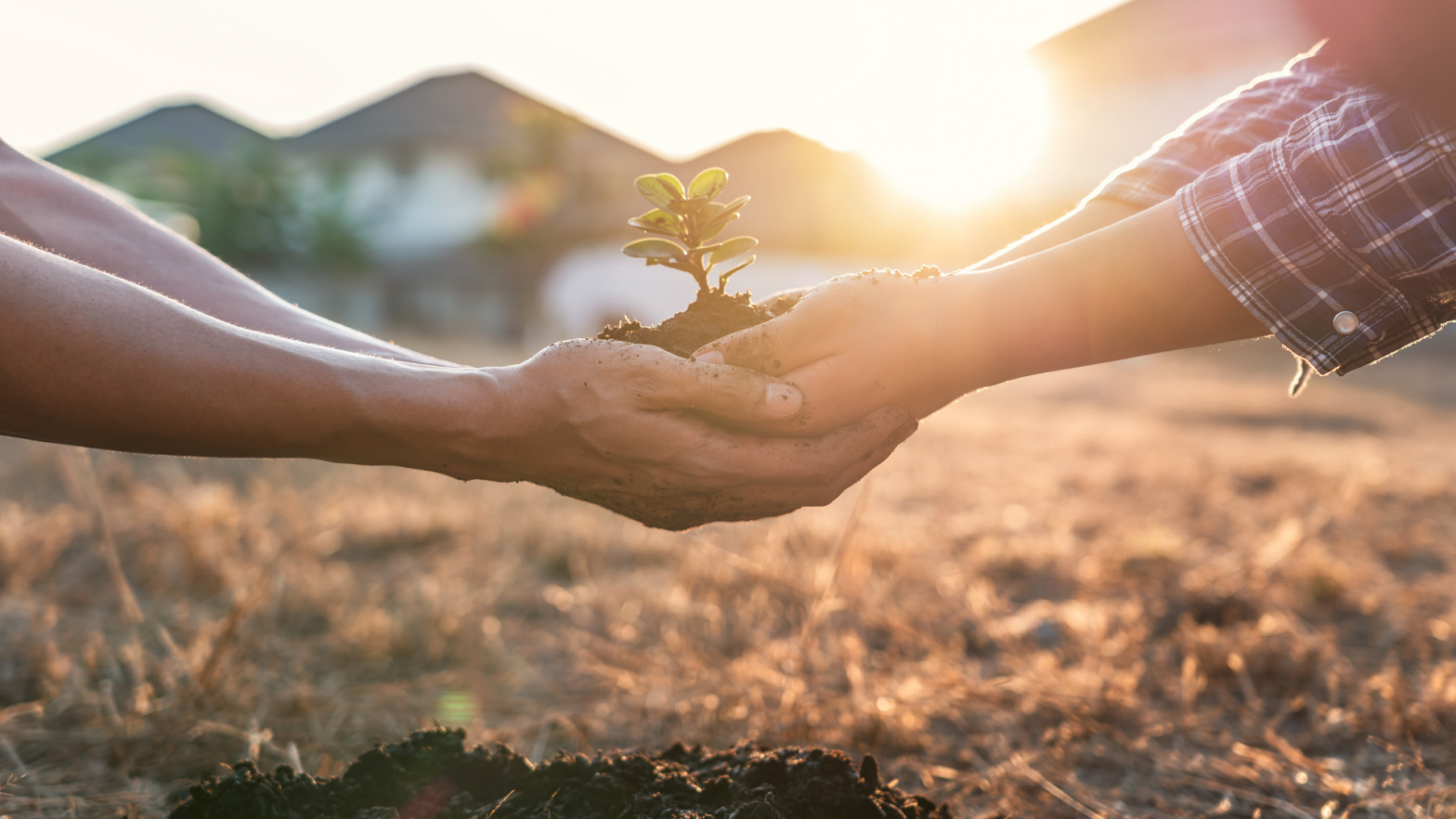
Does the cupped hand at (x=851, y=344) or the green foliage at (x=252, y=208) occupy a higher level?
the green foliage at (x=252, y=208)

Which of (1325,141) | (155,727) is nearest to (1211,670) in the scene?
(1325,141)

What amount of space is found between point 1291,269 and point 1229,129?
49 cm

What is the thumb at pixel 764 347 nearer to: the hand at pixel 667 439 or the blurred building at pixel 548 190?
the hand at pixel 667 439

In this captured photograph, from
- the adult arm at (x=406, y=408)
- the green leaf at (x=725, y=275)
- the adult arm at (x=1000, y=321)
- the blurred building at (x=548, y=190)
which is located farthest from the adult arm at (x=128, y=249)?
the blurred building at (x=548, y=190)

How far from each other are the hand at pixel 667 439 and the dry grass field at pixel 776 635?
549 mm

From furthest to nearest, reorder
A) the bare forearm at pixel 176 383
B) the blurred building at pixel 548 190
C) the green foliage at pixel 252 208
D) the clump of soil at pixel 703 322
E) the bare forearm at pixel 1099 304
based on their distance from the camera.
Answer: the green foliage at pixel 252 208, the blurred building at pixel 548 190, the clump of soil at pixel 703 322, the bare forearm at pixel 1099 304, the bare forearm at pixel 176 383

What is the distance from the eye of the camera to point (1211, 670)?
197cm

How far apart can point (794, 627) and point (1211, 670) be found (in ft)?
3.54

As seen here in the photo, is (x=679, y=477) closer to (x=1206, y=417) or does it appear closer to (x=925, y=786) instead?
(x=925, y=786)

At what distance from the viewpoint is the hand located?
47.3 inches

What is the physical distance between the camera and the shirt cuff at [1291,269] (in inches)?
43.6

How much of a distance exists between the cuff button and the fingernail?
78cm

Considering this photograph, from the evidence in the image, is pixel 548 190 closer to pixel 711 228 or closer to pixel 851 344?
pixel 711 228

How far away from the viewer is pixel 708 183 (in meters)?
1.44
